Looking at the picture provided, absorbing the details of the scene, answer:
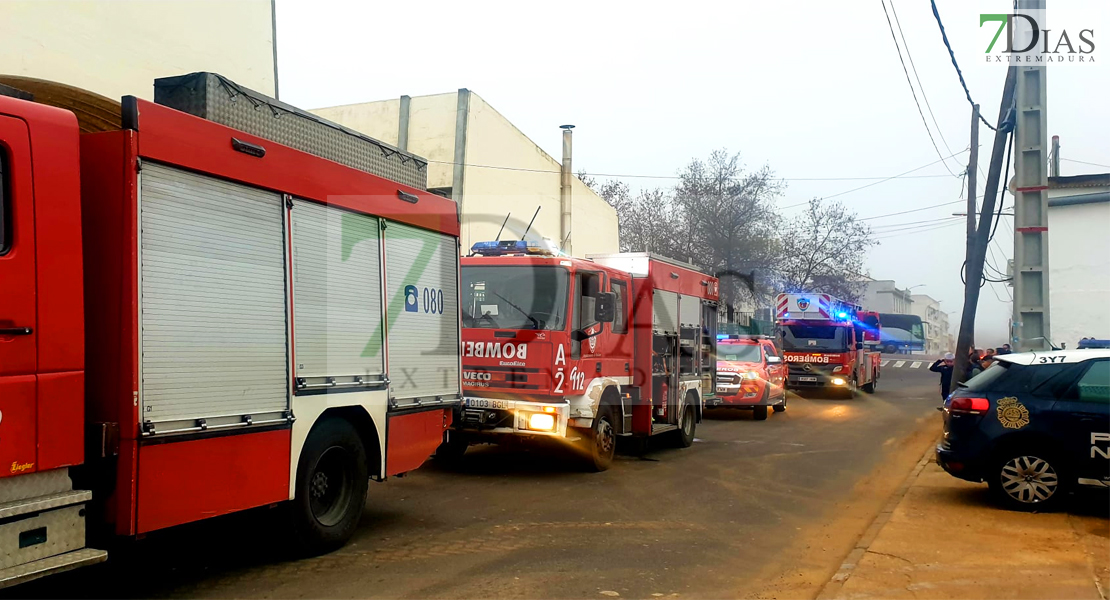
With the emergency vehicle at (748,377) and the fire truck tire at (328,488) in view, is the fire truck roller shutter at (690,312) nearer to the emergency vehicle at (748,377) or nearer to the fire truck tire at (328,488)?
the emergency vehicle at (748,377)

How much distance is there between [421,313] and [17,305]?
3718 millimetres

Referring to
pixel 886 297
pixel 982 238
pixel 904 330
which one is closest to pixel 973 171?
pixel 982 238

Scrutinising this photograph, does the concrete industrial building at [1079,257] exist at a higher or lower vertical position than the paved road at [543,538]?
higher

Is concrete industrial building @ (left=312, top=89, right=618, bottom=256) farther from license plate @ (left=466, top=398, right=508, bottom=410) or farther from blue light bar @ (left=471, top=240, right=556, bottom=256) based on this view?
license plate @ (left=466, top=398, right=508, bottom=410)

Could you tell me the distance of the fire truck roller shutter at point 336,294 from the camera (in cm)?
607

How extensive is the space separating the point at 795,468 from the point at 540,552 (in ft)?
20.1

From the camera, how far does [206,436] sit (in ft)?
16.9

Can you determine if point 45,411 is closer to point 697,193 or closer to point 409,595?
point 409,595

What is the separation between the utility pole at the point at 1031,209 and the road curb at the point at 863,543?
140 inches

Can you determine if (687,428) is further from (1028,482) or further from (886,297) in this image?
(886,297)

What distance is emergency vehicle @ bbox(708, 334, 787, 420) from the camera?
19.1m

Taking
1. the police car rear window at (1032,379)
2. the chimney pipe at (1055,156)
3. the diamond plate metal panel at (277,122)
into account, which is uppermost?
the chimney pipe at (1055,156)

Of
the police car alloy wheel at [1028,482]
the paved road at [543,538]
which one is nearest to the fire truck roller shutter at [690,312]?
the paved road at [543,538]

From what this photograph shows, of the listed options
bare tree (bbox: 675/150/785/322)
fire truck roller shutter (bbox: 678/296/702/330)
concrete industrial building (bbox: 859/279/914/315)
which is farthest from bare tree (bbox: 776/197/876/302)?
concrete industrial building (bbox: 859/279/914/315)
